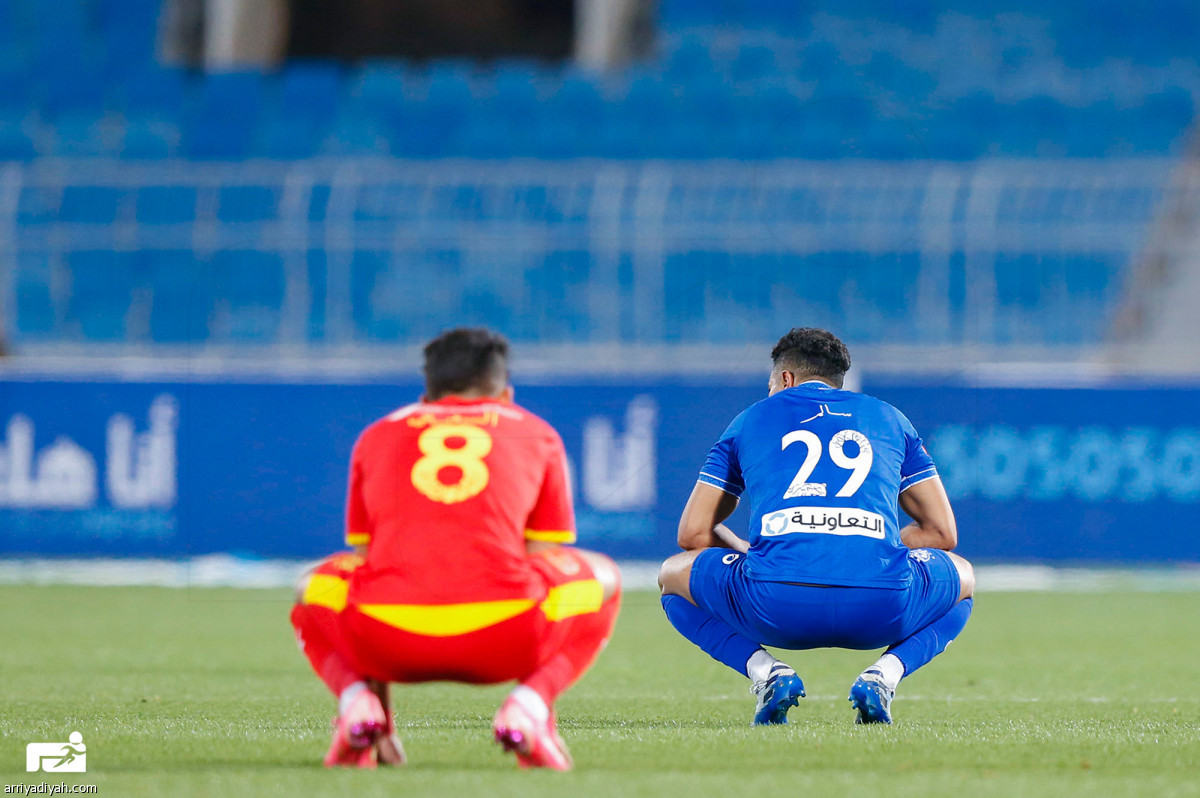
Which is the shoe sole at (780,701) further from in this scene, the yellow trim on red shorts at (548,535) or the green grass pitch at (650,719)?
the yellow trim on red shorts at (548,535)

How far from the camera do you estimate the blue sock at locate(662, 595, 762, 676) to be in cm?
561

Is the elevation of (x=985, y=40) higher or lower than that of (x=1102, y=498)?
higher

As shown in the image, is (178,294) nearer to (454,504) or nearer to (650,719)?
(650,719)

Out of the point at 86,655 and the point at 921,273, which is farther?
the point at 921,273

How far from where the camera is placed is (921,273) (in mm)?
14570

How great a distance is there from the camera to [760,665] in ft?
18.1

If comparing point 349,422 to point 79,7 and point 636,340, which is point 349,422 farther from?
point 79,7

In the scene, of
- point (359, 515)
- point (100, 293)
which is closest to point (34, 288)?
point (100, 293)

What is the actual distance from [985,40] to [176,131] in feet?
30.8

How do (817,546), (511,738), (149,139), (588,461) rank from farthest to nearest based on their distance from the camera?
(149,139)
(588,461)
(817,546)
(511,738)

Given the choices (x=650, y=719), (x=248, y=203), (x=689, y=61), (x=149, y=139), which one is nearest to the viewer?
(x=650, y=719)

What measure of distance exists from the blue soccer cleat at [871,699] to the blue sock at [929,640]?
0.11 metres

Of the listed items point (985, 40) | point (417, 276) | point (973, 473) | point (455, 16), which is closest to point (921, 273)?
point (973, 473)

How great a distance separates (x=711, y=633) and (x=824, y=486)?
0.73 metres
